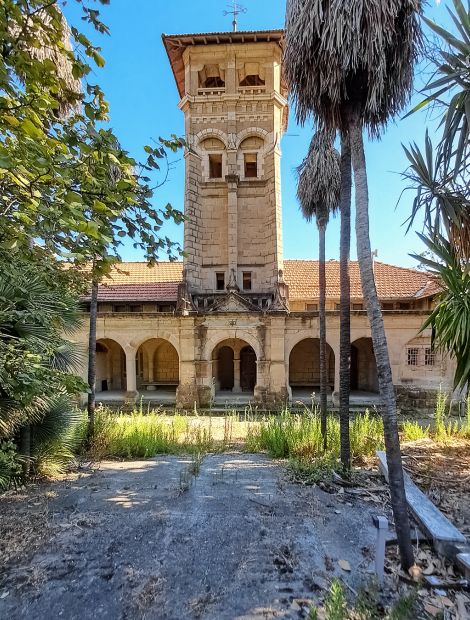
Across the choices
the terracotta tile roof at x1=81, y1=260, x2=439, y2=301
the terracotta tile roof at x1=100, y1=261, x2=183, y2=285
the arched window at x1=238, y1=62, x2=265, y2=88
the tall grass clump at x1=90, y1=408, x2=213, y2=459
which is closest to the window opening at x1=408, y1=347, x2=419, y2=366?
the terracotta tile roof at x1=81, y1=260, x2=439, y2=301

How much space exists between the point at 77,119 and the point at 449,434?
983cm

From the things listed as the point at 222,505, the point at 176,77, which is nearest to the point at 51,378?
the point at 222,505

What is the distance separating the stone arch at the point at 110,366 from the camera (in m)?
17.5

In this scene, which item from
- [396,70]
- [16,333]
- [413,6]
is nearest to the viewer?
[413,6]

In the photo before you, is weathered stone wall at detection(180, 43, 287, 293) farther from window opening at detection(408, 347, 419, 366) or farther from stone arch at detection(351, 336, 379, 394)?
window opening at detection(408, 347, 419, 366)

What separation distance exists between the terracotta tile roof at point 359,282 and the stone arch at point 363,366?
2805 mm

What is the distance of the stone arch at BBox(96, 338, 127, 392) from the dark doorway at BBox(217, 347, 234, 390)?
A: 5.24m

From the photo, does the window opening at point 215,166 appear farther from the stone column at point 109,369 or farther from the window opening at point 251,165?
the stone column at point 109,369

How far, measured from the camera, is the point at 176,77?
56.4 ft

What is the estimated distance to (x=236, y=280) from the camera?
51.2ft

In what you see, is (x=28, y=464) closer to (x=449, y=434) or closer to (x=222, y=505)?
(x=222, y=505)

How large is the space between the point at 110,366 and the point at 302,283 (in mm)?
11221

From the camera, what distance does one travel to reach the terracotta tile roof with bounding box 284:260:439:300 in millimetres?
14991

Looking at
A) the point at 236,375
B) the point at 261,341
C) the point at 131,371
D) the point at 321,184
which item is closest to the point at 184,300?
the point at 261,341
